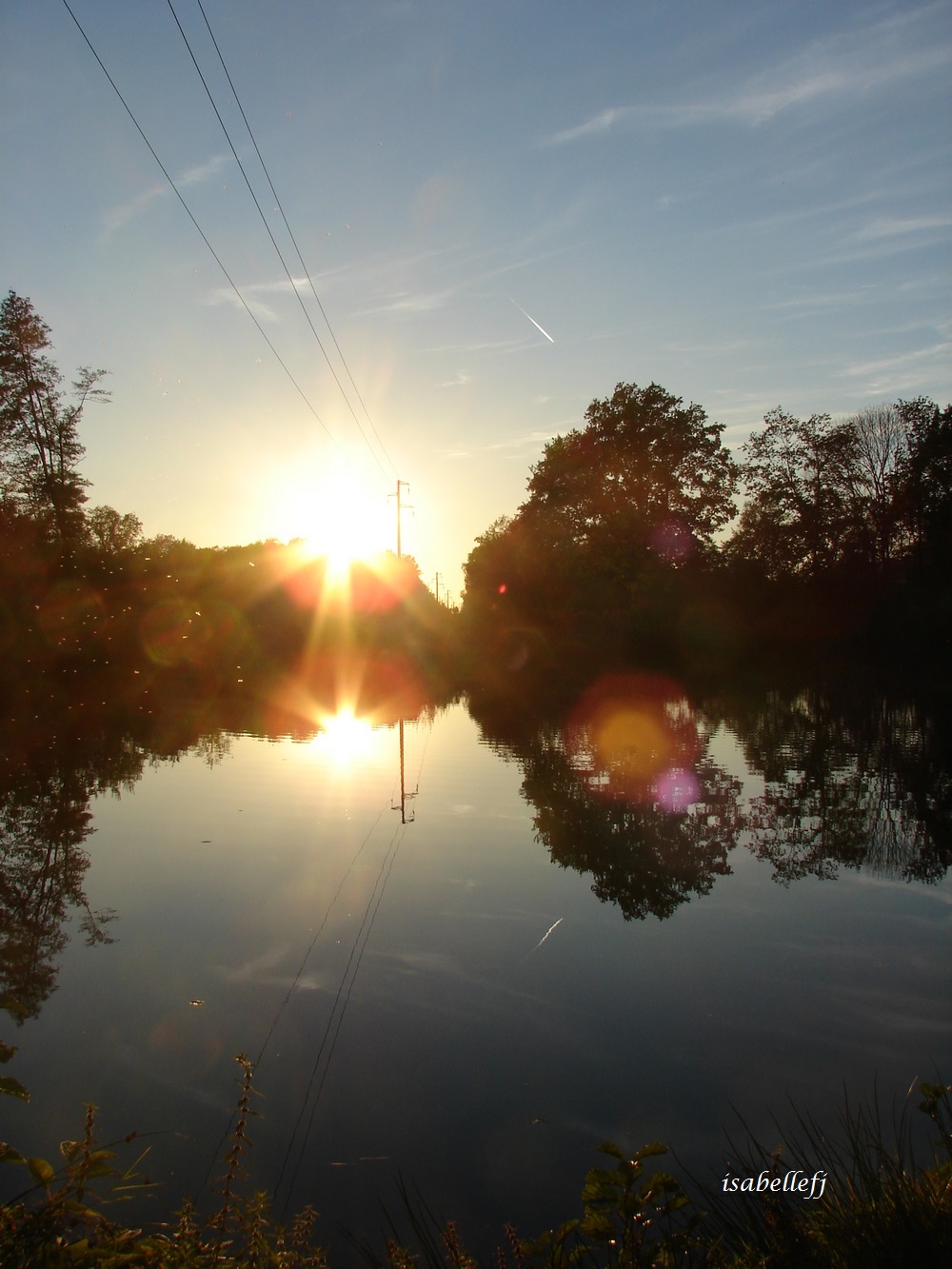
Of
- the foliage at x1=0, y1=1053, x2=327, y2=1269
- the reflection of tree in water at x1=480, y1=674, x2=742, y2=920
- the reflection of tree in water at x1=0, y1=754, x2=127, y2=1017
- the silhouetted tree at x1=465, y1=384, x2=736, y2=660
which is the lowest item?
the reflection of tree in water at x1=480, y1=674, x2=742, y2=920

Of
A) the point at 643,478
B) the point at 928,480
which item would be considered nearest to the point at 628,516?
→ the point at 643,478

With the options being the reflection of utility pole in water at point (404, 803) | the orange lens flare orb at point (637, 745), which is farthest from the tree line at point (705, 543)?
the reflection of utility pole in water at point (404, 803)

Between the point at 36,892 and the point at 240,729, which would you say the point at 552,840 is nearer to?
the point at 36,892

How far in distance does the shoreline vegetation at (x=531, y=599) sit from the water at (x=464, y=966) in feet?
1.49

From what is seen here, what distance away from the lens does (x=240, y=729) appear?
61.1ft

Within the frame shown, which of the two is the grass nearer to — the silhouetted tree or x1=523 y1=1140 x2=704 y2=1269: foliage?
x1=523 y1=1140 x2=704 y2=1269: foliage

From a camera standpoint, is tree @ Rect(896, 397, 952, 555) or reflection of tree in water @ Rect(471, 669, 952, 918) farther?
tree @ Rect(896, 397, 952, 555)

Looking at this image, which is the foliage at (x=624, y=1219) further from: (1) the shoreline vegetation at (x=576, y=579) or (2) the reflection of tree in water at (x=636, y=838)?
(1) the shoreline vegetation at (x=576, y=579)

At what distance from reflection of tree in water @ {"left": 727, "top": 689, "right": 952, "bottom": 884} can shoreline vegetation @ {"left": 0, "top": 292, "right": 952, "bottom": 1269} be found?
2.32 ft

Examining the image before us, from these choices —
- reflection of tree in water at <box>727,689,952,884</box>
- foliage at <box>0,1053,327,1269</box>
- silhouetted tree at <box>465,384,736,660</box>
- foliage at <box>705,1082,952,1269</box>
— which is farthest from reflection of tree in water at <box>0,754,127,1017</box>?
silhouetted tree at <box>465,384,736,660</box>

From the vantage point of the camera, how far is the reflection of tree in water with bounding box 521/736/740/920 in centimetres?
764

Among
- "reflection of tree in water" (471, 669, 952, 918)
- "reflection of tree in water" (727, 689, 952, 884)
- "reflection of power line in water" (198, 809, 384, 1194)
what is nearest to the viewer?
"reflection of power line in water" (198, 809, 384, 1194)

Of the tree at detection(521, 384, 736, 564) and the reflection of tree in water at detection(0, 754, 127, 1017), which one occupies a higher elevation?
the tree at detection(521, 384, 736, 564)

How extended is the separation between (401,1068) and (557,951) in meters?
1.87
